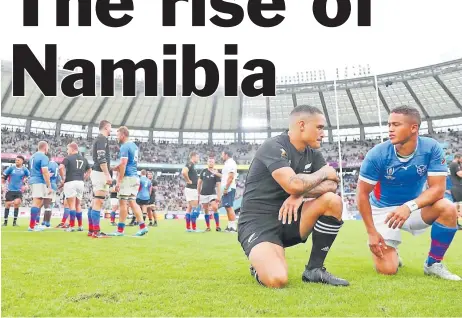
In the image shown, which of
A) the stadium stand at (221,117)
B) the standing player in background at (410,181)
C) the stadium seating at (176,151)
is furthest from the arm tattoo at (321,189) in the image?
the stadium seating at (176,151)

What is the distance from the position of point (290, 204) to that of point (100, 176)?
5.61 m

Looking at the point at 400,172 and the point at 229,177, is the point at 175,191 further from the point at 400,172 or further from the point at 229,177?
the point at 400,172

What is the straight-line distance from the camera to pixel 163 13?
5.30 m

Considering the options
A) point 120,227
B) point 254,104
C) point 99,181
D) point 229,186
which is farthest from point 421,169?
point 254,104

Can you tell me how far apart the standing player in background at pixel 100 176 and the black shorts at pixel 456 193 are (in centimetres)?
946

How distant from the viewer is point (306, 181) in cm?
357

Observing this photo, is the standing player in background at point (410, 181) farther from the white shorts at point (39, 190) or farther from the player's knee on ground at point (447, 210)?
the white shorts at point (39, 190)

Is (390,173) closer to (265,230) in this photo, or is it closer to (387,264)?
(387,264)

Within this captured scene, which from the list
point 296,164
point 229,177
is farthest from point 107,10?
point 229,177

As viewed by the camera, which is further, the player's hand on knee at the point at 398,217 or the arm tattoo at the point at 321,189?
the player's hand on knee at the point at 398,217

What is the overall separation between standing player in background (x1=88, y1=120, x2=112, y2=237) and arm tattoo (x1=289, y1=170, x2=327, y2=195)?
16.9 ft

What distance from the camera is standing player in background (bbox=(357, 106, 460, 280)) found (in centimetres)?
415

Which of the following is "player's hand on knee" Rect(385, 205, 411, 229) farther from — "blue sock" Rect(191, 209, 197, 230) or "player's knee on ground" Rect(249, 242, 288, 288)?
"blue sock" Rect(191, 209, 197, 230)

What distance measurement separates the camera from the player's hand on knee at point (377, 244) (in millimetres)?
4156
